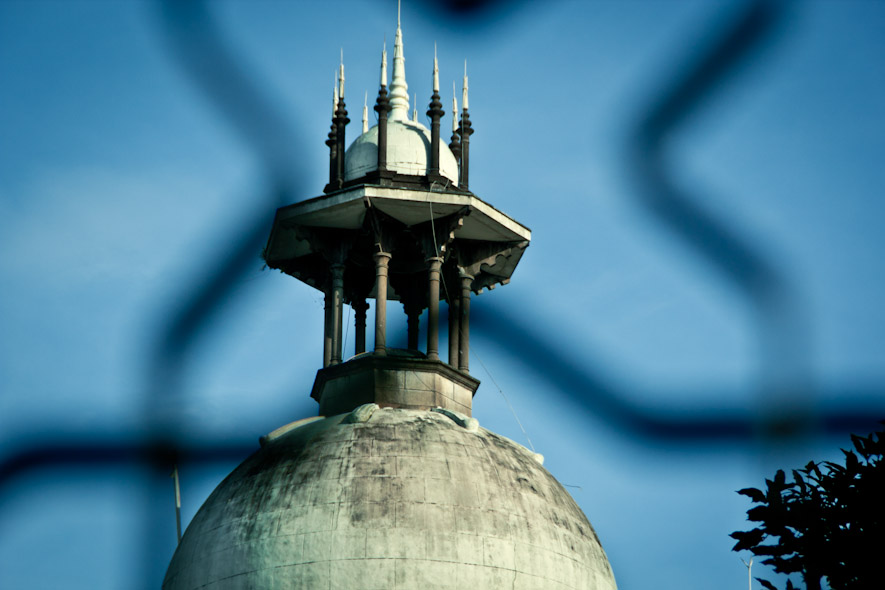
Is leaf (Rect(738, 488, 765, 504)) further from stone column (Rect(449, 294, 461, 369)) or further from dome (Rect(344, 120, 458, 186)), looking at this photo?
dome (Rect(344, 120, 458, 186))

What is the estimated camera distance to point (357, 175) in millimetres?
58969

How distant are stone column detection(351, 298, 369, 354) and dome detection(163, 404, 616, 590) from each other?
8.65m

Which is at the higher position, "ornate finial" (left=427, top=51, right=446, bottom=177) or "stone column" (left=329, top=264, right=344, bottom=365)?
"ornate finial" (left=427, top=51, right=446, bottom=177)

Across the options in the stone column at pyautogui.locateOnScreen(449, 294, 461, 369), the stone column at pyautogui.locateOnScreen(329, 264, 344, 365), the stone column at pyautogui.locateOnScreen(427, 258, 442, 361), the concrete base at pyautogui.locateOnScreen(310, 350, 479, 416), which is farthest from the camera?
the stone column at pyautogui.locateOnScreen(449, 294, 461, 369)

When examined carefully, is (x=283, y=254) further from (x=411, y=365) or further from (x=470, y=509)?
(x=470, y=509)

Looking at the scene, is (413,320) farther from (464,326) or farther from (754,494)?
(754,494)

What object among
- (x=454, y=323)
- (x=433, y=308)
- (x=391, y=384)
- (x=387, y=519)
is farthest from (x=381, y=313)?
(x=387, y=519)

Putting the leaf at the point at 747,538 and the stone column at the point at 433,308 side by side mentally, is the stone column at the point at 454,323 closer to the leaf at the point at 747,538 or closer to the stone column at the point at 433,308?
the stone column at the point at 433,308

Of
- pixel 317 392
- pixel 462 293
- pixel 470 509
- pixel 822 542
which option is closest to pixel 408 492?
pixel 470 509

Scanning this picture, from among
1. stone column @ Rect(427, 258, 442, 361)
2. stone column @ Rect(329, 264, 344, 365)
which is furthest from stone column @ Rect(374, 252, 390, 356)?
stone column @ Rect(329, 264, 344, 365)

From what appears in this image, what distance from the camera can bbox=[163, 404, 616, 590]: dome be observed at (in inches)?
1839

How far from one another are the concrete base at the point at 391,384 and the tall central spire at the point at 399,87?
10255mm

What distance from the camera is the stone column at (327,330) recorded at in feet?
189

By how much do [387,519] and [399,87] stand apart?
21.0 m
